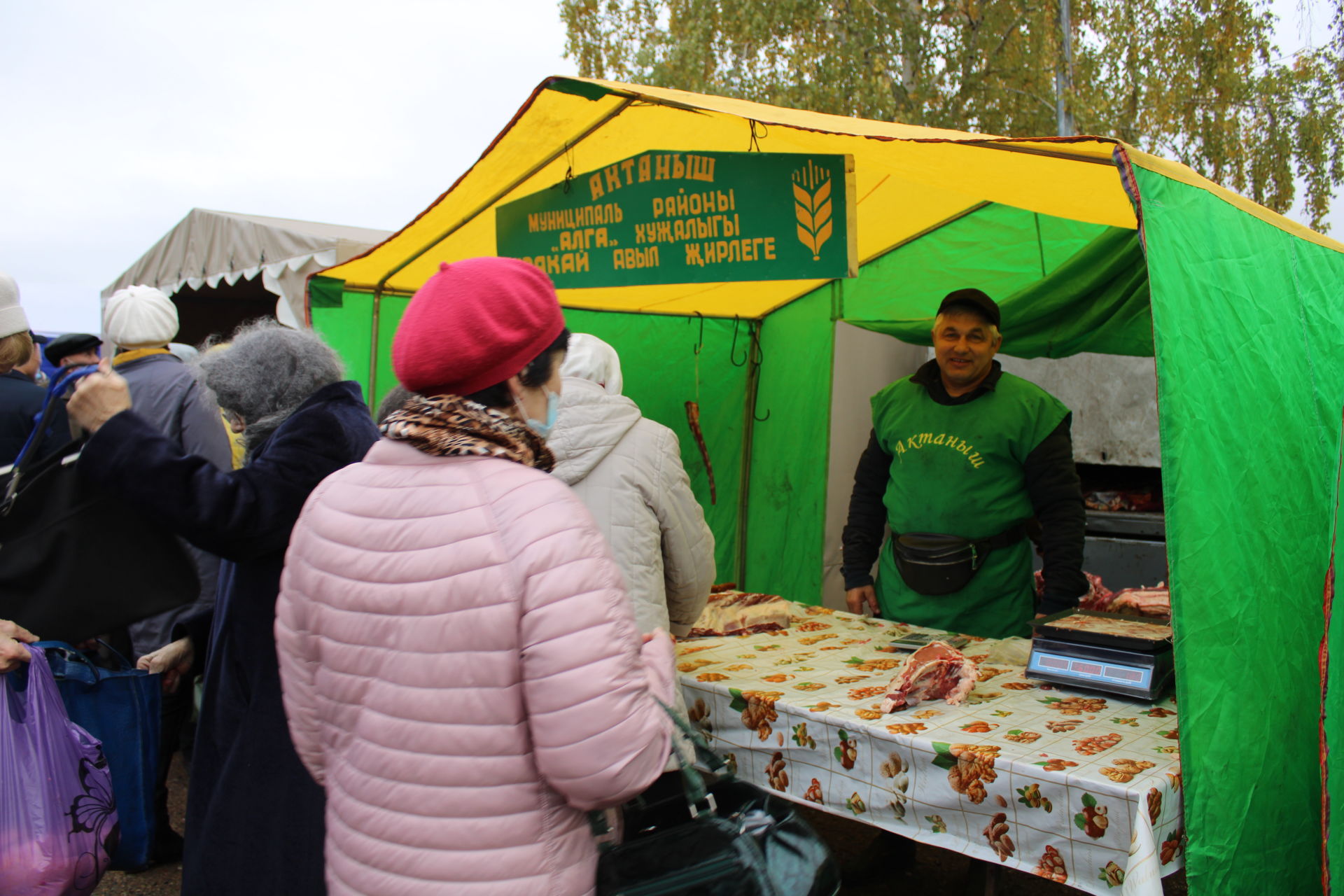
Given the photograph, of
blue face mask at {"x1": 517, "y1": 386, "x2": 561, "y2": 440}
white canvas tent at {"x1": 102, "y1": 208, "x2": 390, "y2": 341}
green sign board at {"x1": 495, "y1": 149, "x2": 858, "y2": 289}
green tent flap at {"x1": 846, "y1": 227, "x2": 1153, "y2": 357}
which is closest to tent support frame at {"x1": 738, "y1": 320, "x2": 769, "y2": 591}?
green tent flap at {"x1": 846, "y1": 227, "x2": 1153, "y2": 357}

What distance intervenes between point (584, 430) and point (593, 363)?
271mm

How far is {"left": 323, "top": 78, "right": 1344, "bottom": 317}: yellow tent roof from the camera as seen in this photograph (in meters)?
2.27

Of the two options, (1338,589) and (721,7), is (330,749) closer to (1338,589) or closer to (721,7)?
(1338,589)

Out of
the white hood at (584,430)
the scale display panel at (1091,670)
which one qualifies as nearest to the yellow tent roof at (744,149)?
the white hood at (584,430)

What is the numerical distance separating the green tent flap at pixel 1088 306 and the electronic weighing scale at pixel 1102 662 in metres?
1.49

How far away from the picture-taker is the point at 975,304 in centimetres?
321

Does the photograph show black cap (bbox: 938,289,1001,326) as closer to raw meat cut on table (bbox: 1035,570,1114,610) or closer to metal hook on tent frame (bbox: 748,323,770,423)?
raw meat cut on table (bbox: 1035,570,1114,610)

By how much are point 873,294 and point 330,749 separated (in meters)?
3.79

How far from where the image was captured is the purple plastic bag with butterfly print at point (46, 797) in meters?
1.93

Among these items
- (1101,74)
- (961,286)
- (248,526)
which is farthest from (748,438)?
(1101,74)

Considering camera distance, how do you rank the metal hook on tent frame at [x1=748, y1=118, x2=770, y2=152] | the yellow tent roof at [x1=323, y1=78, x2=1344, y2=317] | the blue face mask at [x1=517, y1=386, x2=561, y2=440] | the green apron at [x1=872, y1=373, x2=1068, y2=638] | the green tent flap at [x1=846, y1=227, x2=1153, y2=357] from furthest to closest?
the green tent flap at [x1=846, y1=227, x2=1153, y2=357]
the green apron at [x1=872, y1=373, x2=1068, y2=638]
the metal hook on tent frame at [x1=748, y1=118, x2=770, y2=152]
the yellow tent roof at [x1=323, y1=78, x2=1344, y2=317]
the blue face mask at [x1=517, y1=386, x2=561, y2=440]

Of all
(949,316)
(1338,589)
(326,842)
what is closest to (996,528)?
(949,316)

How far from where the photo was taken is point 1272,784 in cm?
187

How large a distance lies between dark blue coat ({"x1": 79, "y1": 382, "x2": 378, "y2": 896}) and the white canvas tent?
3508 millimetres
